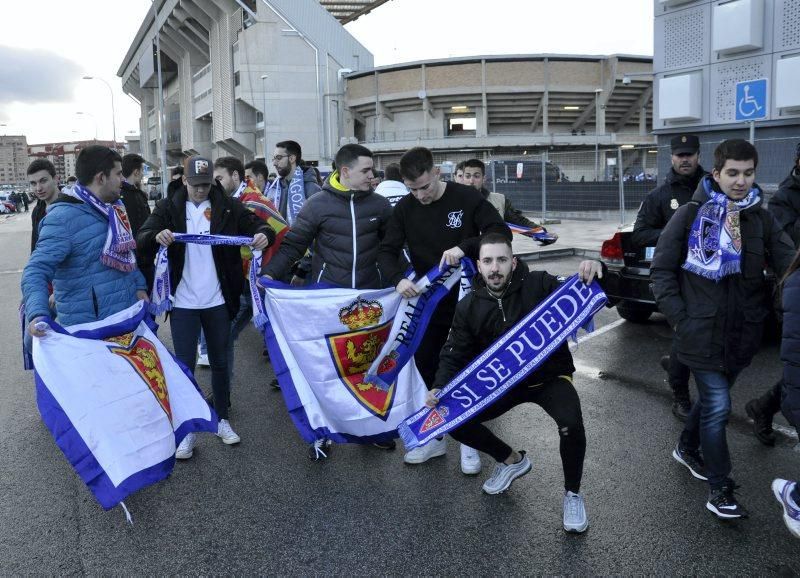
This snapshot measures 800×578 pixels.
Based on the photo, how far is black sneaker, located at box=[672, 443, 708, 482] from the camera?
4.18 meters

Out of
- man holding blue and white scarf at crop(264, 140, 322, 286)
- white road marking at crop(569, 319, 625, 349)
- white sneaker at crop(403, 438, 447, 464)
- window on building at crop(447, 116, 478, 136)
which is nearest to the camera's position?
white sneaker at crop(403, 438, 447, 464)

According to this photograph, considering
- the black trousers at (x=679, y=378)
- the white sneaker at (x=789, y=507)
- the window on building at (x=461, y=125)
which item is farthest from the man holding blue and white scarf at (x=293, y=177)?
the window on building at (x=461, y=125)

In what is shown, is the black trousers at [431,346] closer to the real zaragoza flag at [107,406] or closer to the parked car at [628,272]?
the real zaragoza flag at [107,406]

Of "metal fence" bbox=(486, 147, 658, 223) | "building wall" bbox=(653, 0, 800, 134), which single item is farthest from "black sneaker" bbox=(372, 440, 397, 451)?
"metal fence" bbox=(486, 147, 658, 223)

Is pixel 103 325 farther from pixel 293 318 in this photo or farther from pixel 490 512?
pixel 490 512

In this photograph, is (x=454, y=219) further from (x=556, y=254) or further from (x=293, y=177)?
(x=556, y=254)

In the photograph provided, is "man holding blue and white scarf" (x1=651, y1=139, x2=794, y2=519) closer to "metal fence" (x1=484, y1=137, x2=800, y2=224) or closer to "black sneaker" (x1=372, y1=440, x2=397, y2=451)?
"black sneaker" (x1=372, y1=440, x2=397, y2=451)

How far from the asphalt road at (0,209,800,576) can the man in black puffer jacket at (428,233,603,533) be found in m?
0.24

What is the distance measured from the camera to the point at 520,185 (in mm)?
23156

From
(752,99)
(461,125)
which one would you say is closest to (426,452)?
(752,99)

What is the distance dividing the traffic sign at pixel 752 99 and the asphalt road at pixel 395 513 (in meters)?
5.14

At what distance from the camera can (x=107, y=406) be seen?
390 cm

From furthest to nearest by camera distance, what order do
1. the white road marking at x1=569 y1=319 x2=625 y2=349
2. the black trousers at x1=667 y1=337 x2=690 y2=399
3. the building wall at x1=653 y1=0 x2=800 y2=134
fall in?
1. the building wall at x1=653 y1=0 x2=800 y2=134
2. the white road marking at x1=569 y1=319 x2=625 y2=349
3. the black trousers at x1=667 y1=337 x2=690 y2=399

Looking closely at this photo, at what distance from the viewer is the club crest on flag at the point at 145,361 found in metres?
4.20
